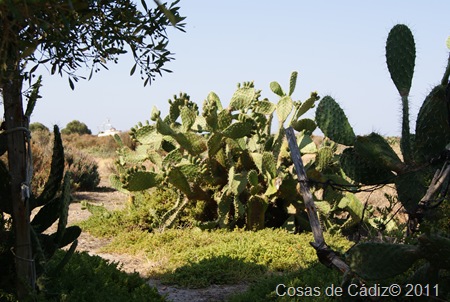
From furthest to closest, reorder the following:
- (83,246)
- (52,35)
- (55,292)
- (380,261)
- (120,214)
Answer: (120,214), (83,246), (55,292), (380,261), (52,35)

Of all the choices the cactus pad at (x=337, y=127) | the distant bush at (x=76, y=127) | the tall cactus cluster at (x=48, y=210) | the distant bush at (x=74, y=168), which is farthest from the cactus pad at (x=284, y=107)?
the distant bush at (x=76, y=127)

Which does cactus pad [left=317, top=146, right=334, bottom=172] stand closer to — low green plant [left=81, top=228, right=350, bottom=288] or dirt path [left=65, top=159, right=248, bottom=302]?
low green plant [left=81, top=228, right=350, bottom=288]

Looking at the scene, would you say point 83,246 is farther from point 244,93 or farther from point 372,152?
point 372,152

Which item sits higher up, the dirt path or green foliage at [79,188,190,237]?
green foliage at [79,188,190,237]

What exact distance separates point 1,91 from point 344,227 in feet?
20.1

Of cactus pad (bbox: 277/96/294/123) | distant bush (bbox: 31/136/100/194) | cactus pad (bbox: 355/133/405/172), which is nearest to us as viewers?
cactus pad (bbox: 355/133/405/172)

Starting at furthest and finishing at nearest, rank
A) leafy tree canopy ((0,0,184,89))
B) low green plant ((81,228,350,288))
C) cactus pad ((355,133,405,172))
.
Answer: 1. low green plant ((81,228,350,288))
2. cactus pad ((355,133,405,172))
3. leafy tree canopy ((0,0,184,89))

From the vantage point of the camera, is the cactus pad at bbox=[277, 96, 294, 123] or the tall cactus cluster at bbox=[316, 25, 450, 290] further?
the cactus pad at bbox=[277, 96, 294, 123]

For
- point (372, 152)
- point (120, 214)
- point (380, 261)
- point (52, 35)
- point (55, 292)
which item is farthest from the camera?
point (120, 214)

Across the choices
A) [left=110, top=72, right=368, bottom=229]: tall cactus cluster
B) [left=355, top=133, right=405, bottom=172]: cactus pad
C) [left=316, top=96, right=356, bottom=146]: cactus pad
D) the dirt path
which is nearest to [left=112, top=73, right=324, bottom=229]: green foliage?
[left=110, top=72, right=368, bottom=229]: tall cactus cluster

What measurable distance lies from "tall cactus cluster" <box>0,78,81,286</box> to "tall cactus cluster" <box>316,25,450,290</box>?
1848 millimetres

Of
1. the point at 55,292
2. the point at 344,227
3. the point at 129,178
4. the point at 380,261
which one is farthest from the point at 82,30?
the point at 344,227

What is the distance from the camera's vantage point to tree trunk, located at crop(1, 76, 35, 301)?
12.1ft

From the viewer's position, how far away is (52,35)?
3.04m
